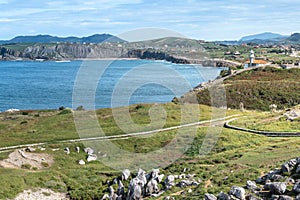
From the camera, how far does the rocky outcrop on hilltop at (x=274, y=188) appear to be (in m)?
22.3

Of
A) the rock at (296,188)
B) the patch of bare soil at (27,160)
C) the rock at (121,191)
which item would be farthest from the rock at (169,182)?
the patch of bare soil at (27,160)

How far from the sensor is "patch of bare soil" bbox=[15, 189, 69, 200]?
120 ft

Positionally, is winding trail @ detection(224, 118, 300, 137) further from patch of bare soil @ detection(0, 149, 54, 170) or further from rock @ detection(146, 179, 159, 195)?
patch of bare soil @ detection(0, 149, 54, 170)

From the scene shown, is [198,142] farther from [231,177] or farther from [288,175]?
[288,175]

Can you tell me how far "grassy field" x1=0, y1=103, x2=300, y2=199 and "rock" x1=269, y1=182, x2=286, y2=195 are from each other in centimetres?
357

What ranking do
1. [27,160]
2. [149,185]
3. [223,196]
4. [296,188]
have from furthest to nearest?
1. [27,160]
2. [149,185]
3. [223,196]
4. [296,188]

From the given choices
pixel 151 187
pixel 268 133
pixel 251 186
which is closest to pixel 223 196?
pixel 251 186

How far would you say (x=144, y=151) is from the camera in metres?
47.8

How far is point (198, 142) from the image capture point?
4950 cm

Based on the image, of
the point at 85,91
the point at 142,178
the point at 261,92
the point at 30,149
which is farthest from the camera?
the point at 85,91

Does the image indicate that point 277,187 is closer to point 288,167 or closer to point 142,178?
point 288,167

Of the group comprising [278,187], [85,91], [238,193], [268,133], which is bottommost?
[85,91]

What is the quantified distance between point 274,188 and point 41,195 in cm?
2145

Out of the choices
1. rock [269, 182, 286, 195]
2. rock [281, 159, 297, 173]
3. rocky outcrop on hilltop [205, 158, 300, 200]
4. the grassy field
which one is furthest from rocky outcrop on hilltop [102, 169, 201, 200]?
rock [269, 182, 286, 195]
